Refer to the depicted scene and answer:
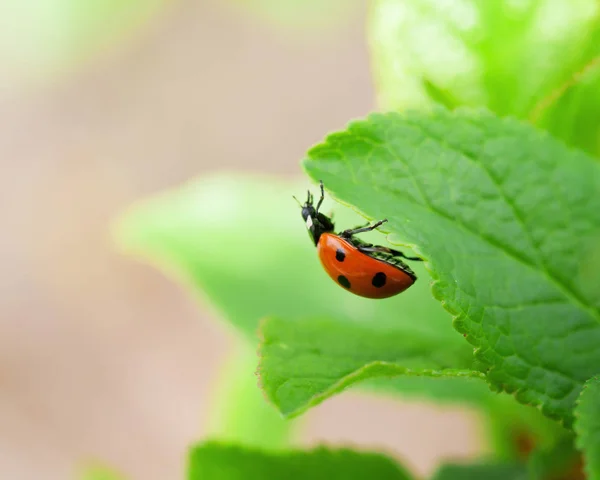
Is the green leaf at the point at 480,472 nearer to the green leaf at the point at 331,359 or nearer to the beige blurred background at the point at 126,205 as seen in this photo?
the green leaf at the point at 331,359

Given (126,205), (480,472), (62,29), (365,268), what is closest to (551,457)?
(480,472)

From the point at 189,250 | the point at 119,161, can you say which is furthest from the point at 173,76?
the point at 189,250

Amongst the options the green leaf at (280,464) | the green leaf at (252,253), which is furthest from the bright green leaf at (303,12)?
the green leaf at (280,464)

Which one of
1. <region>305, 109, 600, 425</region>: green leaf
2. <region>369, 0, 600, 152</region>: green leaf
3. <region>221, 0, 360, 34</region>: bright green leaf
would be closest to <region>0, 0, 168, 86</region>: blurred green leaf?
<region>221, 0, 360, 34</region>: bright green leaf

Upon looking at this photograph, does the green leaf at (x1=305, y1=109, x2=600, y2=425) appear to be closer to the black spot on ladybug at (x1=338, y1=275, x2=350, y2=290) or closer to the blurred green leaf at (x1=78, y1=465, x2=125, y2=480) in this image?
the black spot on ladybug at (x1=338, y1=275, x2=350, y2=290)

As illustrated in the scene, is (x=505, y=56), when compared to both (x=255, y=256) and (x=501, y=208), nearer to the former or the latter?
(x=501, y=208)
